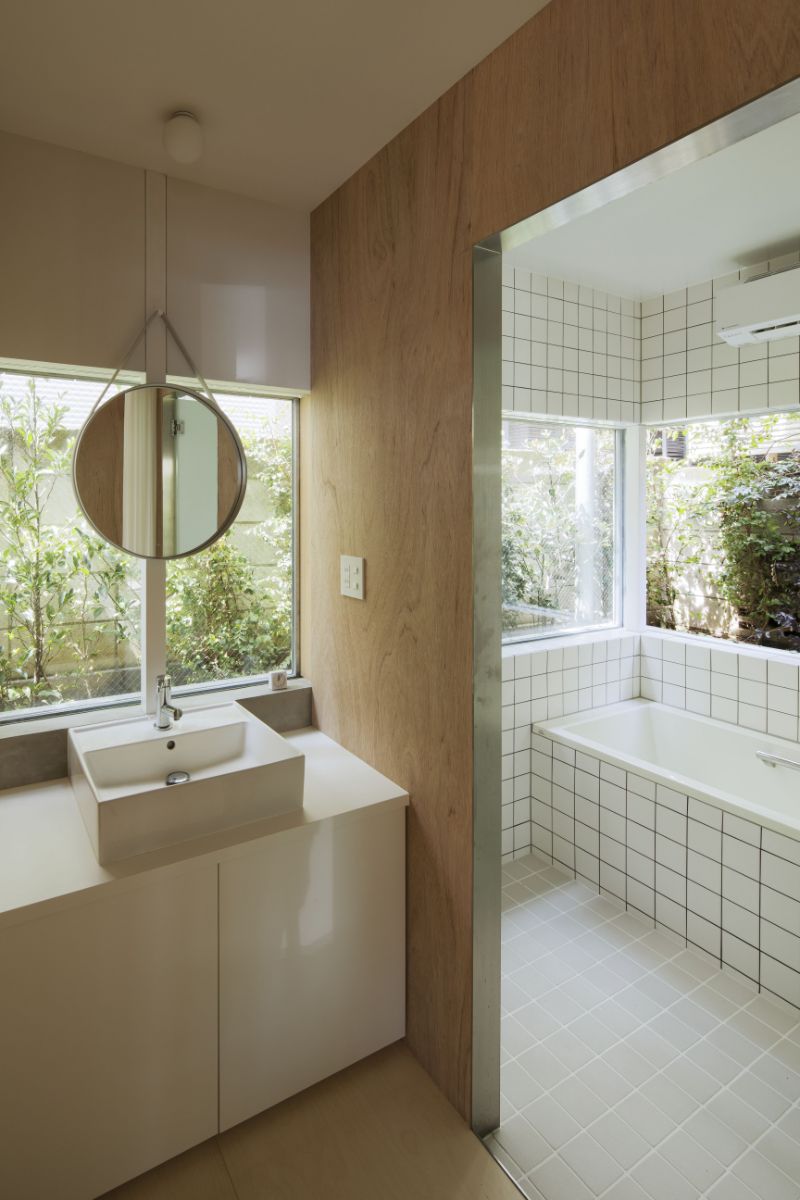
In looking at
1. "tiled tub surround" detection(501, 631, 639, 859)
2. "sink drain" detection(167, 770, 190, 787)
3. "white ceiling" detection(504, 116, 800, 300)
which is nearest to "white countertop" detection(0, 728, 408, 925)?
"sink drain" detection(167, 770, 190, 787)

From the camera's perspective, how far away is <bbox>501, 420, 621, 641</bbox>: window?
→ 9.96 feet

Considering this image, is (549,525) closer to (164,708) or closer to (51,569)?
(164,708)

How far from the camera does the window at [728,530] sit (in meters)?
3.01

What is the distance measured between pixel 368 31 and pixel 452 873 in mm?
1851

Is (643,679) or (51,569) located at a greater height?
(51,569)

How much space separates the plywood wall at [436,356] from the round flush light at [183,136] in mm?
464

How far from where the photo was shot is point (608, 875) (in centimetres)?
263

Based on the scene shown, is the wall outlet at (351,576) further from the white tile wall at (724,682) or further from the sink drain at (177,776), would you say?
the white tile wall at (724,682)

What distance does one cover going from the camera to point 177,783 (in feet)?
5.01

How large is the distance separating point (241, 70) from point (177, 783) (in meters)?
1.57

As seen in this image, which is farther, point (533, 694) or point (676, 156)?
point (533, 694)

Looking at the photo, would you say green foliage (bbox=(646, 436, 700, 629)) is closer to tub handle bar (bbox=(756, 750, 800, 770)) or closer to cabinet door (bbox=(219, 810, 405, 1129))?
tub handle bar (bbox=(756, 750, 800, 770))

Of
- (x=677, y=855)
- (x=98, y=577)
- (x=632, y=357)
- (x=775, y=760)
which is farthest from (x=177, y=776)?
(x=632, y=357)

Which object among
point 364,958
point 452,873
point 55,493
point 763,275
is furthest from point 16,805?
point 763,275
